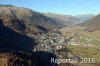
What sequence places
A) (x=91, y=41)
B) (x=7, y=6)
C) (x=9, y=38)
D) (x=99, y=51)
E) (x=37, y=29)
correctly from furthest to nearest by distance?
(x=7, y=6), (x=37, y=29), (x=91, y=41), (x=9, y=38), (x=99, y=51)

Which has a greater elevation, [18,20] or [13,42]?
[18,20]

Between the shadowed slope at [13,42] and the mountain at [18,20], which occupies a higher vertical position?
the mountain at [18,20]

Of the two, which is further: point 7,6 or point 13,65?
point 7,6

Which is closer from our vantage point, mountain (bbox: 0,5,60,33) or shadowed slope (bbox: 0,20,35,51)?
shadowed slope (bbox: 0,20,35,51)

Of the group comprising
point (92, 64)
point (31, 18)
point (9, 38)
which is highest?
point (31, 18)

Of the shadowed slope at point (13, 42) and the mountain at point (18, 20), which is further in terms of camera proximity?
the mountain at point (18, 20)

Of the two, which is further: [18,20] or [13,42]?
[18,20]

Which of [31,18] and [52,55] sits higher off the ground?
[31,18]

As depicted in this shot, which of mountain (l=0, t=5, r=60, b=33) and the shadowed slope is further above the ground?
mountain (l=0, t=5, r=60, b=33)

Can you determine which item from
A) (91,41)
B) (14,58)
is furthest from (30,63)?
(91,41)

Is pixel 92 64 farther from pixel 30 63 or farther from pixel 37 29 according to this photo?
pixel 37 29

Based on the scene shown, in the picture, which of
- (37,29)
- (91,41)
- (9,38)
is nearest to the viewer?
(9,38)
